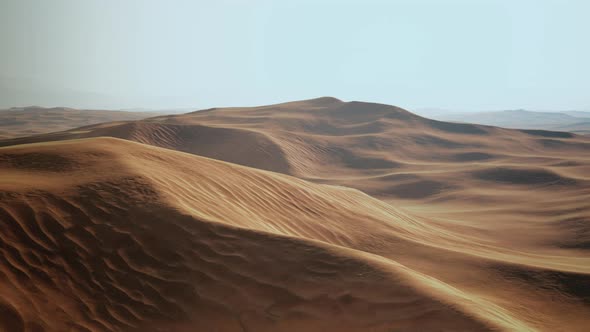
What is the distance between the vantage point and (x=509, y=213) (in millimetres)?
15227

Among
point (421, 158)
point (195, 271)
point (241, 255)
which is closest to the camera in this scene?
point (195, 271)

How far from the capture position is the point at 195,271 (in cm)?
515

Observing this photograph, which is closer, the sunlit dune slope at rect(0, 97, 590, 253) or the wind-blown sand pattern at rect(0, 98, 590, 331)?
the wind-blown sand pattern at rect(0, 98, 590, 331)

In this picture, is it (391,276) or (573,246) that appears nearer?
(391,276)

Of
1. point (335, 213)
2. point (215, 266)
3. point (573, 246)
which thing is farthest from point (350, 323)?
point (573, 246)

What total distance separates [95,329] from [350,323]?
2598 millimetres

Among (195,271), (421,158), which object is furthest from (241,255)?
(421,158)

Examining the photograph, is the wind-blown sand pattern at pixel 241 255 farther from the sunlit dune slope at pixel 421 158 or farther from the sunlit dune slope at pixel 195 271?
the sunlit dune slope at pixel 421 158

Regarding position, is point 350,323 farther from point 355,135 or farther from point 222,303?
point 355,135

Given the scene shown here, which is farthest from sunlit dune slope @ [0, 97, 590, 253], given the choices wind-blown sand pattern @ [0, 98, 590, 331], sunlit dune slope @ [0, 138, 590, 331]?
sunlit dune slope @ [0, 138, 590, 331]

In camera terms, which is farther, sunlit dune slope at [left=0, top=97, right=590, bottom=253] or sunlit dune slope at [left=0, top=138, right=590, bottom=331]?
sunlit dune slope at [left=0, top=97, right=590, bottom=253]

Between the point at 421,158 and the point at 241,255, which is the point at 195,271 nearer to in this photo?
the point at 241,255

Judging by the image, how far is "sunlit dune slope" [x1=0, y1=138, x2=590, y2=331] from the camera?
14.5 ft

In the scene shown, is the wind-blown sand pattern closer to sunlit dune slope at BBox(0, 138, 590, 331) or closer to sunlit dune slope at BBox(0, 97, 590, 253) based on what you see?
sunlit dune slope at BBox(0, 138, 590, 331)
